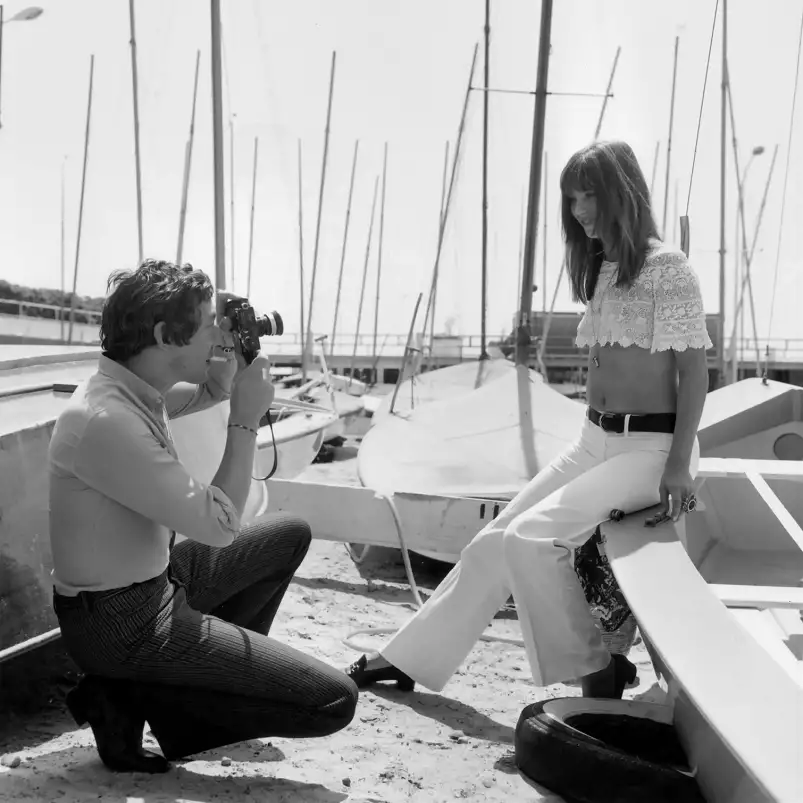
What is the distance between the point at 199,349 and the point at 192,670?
2.45 feet

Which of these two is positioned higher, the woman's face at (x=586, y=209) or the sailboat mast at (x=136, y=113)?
the sailboat mast at (x=136, y=113)

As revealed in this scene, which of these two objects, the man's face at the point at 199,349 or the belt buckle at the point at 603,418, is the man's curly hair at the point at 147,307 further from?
the belt buckle at the point at 603,418

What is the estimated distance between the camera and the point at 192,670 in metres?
2.13

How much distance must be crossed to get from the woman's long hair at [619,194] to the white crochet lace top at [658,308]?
0.13 feet

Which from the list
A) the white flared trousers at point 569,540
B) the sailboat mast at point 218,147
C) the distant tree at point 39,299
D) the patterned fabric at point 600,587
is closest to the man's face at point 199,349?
Result: the white flared trousers at point 569,540

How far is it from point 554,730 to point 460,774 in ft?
1.19

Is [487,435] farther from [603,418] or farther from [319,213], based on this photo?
[319,213]

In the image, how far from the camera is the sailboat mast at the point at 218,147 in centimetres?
618

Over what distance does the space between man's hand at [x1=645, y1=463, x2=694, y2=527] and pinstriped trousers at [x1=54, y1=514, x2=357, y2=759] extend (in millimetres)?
960

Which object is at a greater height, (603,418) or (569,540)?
(603,418)

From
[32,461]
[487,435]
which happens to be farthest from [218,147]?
[32,461]

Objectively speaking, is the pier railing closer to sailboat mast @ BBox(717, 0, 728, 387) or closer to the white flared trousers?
sailboat mast @ BBox(717, 0, 728, 387)

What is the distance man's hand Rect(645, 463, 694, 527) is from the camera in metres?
2.51

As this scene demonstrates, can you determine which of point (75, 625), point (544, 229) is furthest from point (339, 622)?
point (544, 229)
